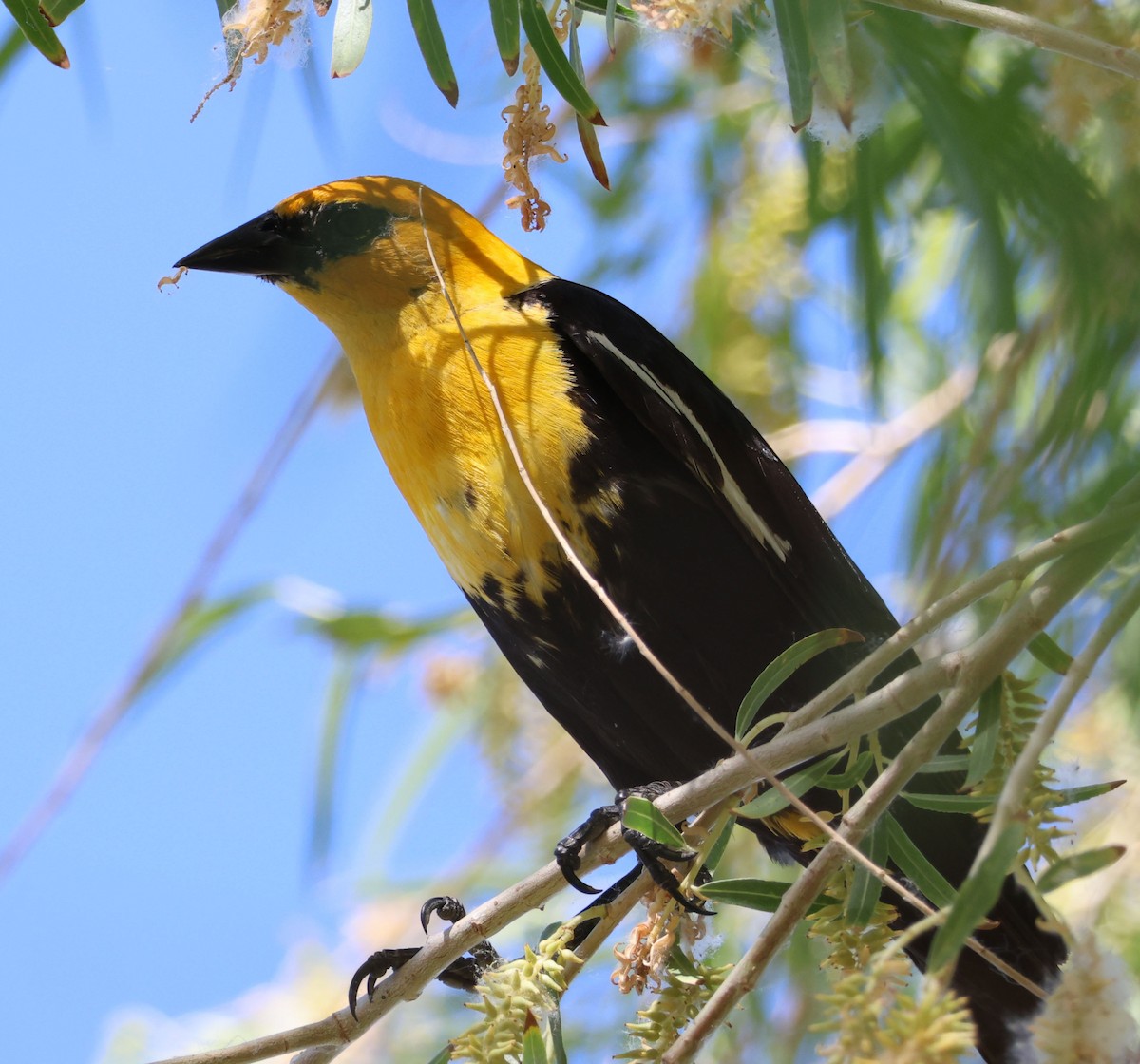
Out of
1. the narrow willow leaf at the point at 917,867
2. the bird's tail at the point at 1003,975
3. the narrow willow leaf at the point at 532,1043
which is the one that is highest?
the narrow willow leaf at the point at 532,1043

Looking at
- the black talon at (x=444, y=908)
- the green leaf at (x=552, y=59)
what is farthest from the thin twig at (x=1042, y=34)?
the black talon at (x=444, y=908)

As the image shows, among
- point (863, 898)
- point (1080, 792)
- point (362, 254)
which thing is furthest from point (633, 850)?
point (362, 254)

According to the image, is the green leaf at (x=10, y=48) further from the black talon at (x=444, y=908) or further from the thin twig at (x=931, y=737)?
the thin twig at (x=931, y=737)

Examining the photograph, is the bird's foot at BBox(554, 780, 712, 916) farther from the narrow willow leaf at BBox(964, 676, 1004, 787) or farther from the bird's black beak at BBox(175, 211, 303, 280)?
the bird's black beak at BBox(175, 211, 303, 280)

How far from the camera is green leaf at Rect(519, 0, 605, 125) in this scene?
1.71m

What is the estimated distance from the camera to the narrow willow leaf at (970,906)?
99cm

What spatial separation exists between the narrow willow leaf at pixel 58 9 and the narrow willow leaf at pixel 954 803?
1461 millimetres

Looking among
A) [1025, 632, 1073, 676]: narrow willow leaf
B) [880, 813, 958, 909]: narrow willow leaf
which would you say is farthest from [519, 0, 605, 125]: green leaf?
[880, 813, 958, 909]: narrow willow leaf

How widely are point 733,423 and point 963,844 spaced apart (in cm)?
86

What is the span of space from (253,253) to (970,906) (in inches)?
82.9

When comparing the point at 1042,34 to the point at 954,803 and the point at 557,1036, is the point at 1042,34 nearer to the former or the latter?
the point at 954,803

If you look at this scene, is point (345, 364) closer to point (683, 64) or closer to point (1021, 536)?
point (683, 64)

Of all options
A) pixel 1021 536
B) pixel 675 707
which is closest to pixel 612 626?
pixel 675 707

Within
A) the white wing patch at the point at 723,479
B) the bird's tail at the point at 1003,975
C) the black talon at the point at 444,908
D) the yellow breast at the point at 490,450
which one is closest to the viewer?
the bird's tail at the point at 1003,975
